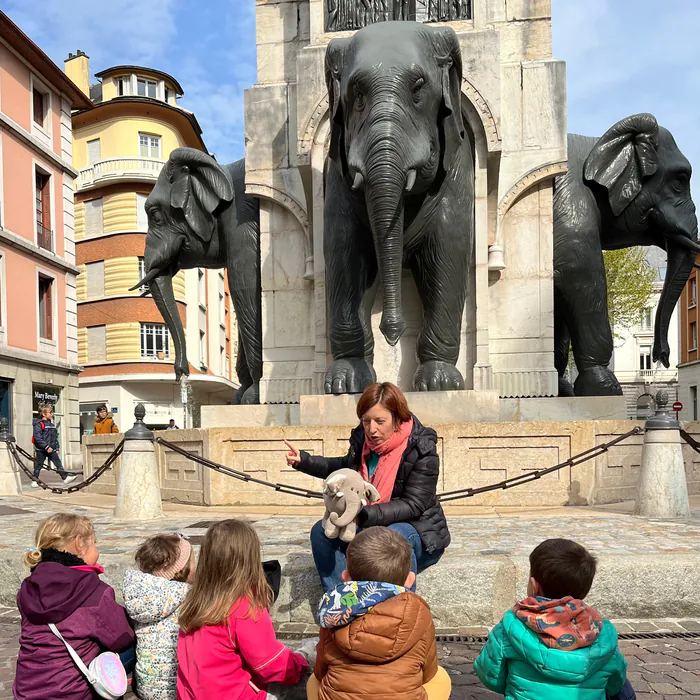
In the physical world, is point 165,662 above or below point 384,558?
below

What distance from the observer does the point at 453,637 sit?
4215 millimetres

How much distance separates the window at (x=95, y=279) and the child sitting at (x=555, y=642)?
3584cm

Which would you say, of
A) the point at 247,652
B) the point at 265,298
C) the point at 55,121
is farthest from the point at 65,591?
the point at 55,121

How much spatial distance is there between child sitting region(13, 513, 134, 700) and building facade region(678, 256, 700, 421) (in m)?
48.3

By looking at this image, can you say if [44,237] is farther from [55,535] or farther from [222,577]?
[222,577]

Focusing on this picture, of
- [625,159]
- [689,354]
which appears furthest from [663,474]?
[689,354]

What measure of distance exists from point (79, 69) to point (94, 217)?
8.00 meters


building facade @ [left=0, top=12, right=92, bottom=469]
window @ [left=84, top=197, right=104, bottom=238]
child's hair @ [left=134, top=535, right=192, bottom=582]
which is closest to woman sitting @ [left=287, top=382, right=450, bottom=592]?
child's hair @ [left=134, top=535, right=192, bottom=582]

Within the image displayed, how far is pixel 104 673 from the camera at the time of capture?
3.04 m

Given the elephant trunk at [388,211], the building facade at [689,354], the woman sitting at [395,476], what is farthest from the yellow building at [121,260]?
the woman sitting at [395,476]

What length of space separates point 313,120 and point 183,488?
14.1 ft

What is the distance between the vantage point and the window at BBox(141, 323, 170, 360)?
118 ft

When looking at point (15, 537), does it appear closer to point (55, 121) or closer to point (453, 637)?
point (453, 637)

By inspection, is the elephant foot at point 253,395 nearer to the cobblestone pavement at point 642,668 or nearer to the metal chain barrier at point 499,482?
the metal chain barrier at point 499,482
